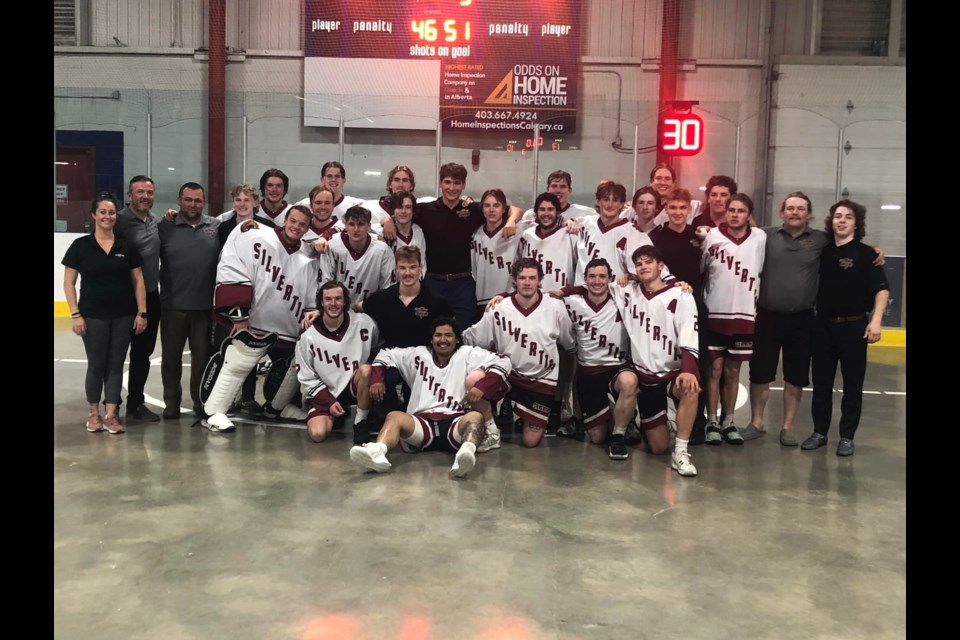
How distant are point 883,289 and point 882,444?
1.01 metres

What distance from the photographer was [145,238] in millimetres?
4945

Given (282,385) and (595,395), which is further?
(282,385)

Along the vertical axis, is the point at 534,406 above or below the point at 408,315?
below

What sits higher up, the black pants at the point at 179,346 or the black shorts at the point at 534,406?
the black pants at the point at 179,346

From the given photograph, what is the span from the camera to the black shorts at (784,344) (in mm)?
4742

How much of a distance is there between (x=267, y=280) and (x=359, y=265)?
1.79 ft

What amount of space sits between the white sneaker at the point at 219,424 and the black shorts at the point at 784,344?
2.97 m

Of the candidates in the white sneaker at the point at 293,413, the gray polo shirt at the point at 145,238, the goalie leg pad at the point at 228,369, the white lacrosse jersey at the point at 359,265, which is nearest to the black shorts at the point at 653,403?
the white lacrosse jersey at the point at 359,265

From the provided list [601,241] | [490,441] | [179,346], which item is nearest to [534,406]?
[490,441]

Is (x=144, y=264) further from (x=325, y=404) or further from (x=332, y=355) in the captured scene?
(x=325, y=404)

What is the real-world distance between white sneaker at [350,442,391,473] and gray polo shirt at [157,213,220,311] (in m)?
1.62

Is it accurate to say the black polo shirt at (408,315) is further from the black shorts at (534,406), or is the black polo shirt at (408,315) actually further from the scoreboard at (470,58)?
the scoreboard at (470,58)

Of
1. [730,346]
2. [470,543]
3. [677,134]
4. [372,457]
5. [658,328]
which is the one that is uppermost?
[677,134]

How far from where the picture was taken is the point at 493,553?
10.2 ft
